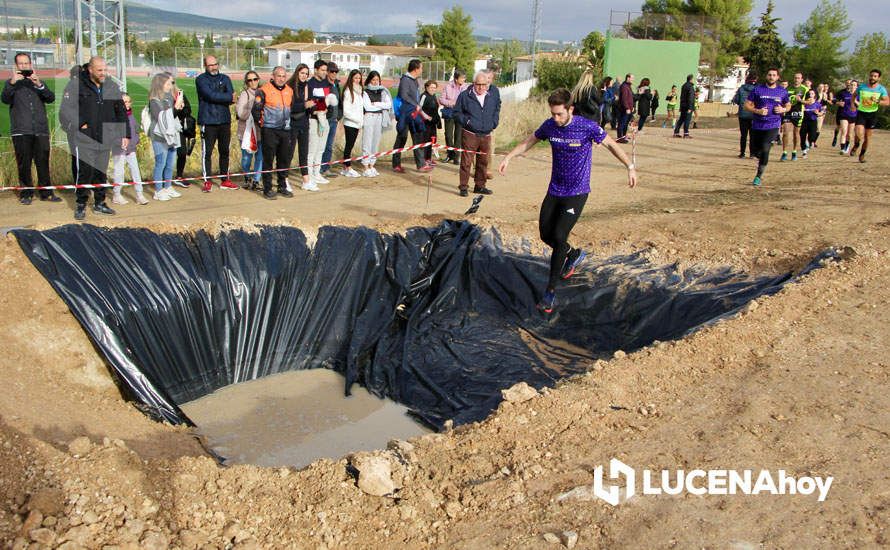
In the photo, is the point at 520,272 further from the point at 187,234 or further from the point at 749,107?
the point at 749,107

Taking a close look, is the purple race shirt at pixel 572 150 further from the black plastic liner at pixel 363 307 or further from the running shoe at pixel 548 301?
the black plastic liner at pixel 363 307

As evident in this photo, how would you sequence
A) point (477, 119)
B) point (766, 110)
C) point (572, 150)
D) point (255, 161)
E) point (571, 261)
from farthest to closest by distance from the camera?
point (766, 110)
point (255, 161)
point (477, 119)
point (571, 261)
point (572, 150)

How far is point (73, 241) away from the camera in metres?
6.54

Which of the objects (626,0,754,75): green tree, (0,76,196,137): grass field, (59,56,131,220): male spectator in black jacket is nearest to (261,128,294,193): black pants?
(59,56,131,220): male spectator in black jacket

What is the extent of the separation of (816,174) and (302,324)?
31.8ft

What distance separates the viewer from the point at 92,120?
8.26m

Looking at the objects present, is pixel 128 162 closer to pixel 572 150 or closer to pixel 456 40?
pixel 572 150

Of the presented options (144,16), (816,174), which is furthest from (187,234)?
(144,16)

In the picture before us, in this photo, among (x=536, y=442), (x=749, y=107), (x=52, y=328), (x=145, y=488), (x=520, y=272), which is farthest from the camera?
(x=749, y=107)

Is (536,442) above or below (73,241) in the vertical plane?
below

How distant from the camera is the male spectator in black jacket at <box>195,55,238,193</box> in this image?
31.5ft

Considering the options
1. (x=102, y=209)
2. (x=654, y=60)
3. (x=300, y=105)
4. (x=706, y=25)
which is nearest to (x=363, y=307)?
(x=102, y=209)

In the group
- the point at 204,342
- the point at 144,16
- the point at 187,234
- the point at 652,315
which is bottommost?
the point at 204,342

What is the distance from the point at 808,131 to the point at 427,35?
55.6 m
